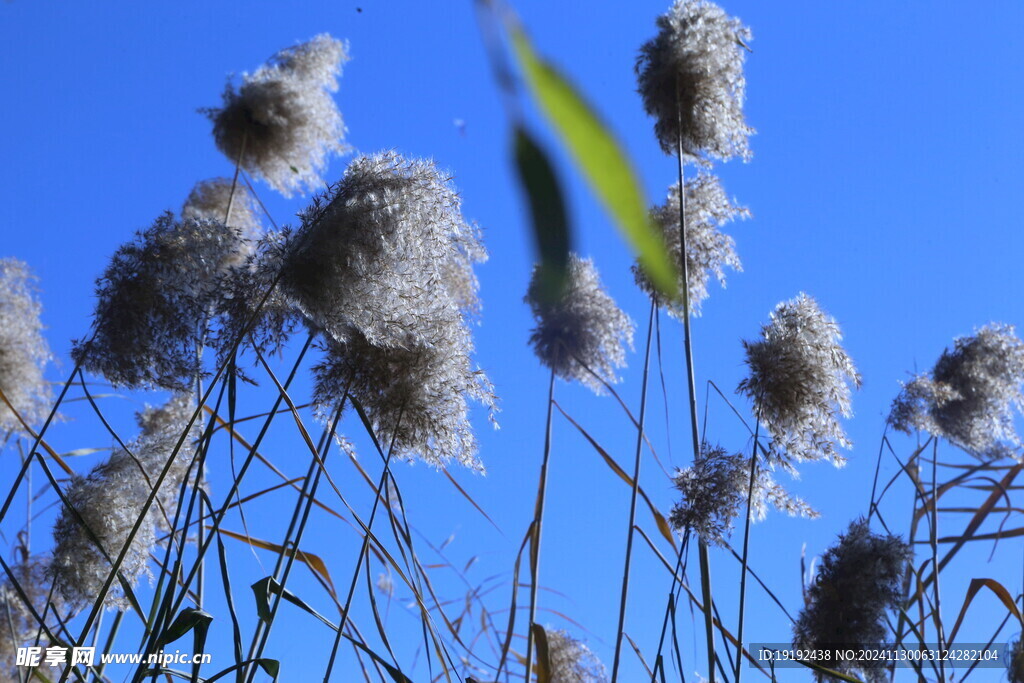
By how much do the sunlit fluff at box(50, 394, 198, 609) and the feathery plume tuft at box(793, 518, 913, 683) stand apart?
172 cm

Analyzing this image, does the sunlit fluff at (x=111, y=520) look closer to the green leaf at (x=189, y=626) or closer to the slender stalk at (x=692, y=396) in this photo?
the green leaf at (x=189, y=626)

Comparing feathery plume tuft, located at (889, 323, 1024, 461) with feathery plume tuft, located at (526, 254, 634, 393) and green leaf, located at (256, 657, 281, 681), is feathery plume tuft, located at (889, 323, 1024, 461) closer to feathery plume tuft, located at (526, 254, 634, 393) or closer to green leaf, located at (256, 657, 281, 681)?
feathery plume tuft, located at (526, 254, 634, 393)

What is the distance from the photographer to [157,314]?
216 centimetres

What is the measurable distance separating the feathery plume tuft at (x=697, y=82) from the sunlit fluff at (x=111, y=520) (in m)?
1.86

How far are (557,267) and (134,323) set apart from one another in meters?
2.09

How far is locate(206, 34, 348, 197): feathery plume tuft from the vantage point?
11.8 ft

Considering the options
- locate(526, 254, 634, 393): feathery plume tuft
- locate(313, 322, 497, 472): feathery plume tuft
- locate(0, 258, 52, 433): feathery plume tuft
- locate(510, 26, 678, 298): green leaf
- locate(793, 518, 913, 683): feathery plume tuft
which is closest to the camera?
locate(510, 26, 678, 298): green leaf

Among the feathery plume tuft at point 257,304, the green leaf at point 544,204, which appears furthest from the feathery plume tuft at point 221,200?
the green leaf at point 544,204

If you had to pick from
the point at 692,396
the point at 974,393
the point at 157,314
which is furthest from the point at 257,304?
the point at 974,393

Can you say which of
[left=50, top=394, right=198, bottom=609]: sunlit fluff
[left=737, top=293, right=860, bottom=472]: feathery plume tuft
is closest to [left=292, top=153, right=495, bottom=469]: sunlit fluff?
[left=50, top=394, right=198, bottom=609]: sunlit fluff

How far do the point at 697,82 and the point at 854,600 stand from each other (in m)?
1.72

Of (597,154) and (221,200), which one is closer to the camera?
(597,154)

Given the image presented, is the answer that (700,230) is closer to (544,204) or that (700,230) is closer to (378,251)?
(378,251)

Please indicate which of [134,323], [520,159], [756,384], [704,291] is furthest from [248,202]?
[520,159]
